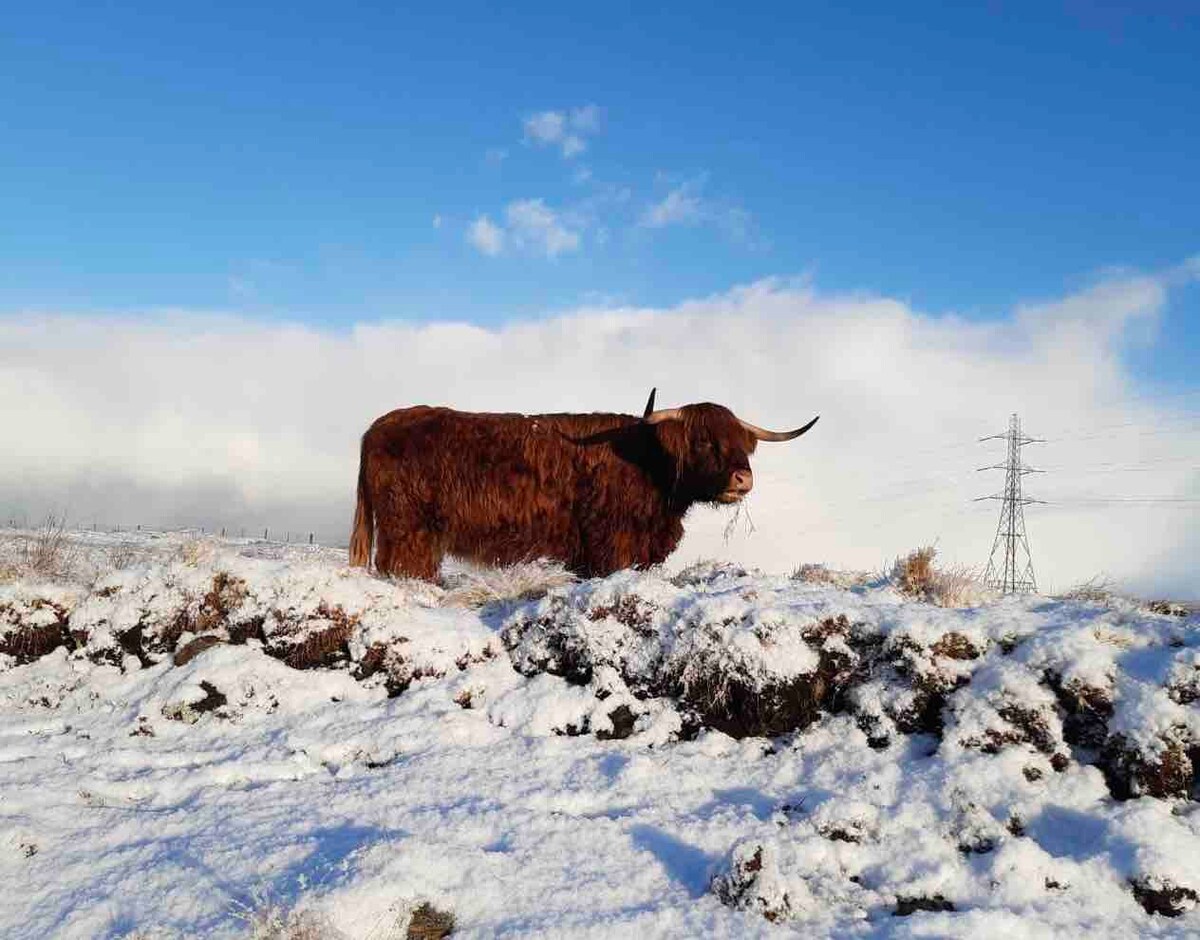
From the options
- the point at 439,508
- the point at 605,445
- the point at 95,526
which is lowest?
the point at 95,526

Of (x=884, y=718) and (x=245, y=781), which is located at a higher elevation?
(x=884, y=718)

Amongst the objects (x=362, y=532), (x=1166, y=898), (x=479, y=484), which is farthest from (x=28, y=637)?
(x=1166, y=898)

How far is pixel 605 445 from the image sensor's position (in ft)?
26.3

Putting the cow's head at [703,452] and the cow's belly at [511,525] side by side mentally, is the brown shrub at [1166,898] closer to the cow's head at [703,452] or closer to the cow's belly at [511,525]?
the cow's head at [703,452]

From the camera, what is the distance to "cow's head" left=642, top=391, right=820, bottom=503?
777 cm

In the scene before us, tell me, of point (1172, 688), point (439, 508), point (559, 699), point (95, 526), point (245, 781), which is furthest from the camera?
point (95, 526)

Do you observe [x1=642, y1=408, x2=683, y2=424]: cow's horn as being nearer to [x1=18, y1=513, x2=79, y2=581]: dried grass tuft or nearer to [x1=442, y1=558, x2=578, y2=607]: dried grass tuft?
[x1=442, y1=558, x2=578, y2=607]: dried grass tuft

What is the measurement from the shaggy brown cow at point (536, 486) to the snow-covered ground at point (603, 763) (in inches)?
72.9

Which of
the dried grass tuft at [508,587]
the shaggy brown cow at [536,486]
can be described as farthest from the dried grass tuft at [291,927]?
the shaggy brown cow at [536,486]

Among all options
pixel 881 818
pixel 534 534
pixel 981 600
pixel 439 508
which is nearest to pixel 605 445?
pixel 534 534

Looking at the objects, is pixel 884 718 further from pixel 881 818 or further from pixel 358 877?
pixel 358 877

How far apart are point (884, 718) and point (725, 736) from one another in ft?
2.41

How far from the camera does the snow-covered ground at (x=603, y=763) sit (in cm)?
287

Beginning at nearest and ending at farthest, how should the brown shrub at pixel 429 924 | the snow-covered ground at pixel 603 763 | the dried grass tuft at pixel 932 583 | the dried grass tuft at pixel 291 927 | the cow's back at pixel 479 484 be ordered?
the dried grass tuft at pixel 291 927
the brown shrub at pixel 429 924
the snow-covered ground at pixel 603 763
the dried grass tuft at pixel 932 583
the cow's back at pixel 479 484
